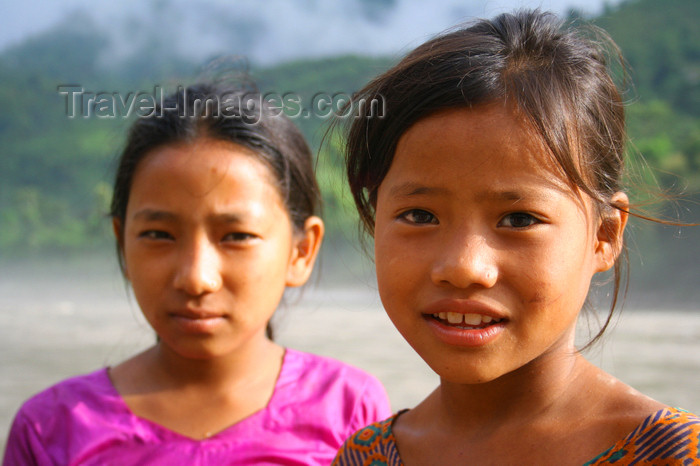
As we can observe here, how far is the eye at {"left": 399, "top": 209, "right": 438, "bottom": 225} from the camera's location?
1.36 metres

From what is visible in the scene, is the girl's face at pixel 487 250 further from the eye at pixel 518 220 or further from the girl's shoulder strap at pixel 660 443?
the girl's shoulder strap at pixel 660 443

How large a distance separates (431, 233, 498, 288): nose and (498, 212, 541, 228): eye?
53mm

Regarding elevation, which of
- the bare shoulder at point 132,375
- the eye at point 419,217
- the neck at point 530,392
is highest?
the eye at point 419,217

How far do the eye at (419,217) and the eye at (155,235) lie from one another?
3.33 feet

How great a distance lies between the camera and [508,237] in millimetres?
1283

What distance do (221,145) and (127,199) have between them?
1.21 ft

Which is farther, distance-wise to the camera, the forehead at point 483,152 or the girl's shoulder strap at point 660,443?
the forehead at point 483,152

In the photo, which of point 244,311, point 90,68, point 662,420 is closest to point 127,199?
point 244,311

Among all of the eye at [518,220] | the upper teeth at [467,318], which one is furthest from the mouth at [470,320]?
the eye at [518,220]

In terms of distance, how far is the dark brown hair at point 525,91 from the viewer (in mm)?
1342

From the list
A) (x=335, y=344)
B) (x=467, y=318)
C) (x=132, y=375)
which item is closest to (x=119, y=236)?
(x=132, y=375)

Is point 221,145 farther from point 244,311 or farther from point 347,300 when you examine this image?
point 347,300

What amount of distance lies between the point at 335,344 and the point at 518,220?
6.03 meters

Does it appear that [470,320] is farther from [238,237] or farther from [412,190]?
[238,237]
